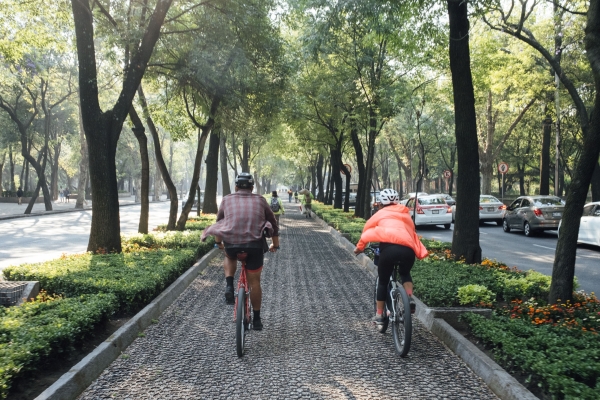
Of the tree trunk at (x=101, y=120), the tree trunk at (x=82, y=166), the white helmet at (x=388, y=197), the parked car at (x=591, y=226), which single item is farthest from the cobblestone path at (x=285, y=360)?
the tree trunk at (x=82, y=166)

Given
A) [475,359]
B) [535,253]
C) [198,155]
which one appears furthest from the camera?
[198,155]

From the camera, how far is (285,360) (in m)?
4.98

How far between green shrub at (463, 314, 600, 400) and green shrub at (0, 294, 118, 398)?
3788 millimetres

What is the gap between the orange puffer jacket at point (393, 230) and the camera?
209 inches

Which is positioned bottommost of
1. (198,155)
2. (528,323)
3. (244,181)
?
(528,323)

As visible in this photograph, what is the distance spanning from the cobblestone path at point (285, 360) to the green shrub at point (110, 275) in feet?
1.48

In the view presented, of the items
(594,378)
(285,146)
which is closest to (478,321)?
(594,378)

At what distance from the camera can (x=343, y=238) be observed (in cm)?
1598

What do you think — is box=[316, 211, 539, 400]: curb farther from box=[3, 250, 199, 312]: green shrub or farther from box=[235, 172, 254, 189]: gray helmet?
box=[3, 250, 199, 312]: green shrub

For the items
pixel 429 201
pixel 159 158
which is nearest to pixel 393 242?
pixel 159 158

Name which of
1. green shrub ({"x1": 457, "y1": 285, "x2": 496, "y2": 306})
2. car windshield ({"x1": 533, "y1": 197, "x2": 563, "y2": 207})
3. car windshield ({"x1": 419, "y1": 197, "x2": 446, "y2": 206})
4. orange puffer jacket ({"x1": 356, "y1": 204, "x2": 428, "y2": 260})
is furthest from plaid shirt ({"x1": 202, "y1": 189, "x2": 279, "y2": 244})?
car windshield ({"x1": 419, "y1": 197, "x2": 446, "y2": 206})

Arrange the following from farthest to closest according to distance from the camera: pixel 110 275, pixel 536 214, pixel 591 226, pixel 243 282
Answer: pixel 536 214, pixel 591 226, pixel 110 275, pixel 243 282

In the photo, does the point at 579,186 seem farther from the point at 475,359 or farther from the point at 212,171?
the point at 212,171

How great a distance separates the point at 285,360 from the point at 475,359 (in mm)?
1750
